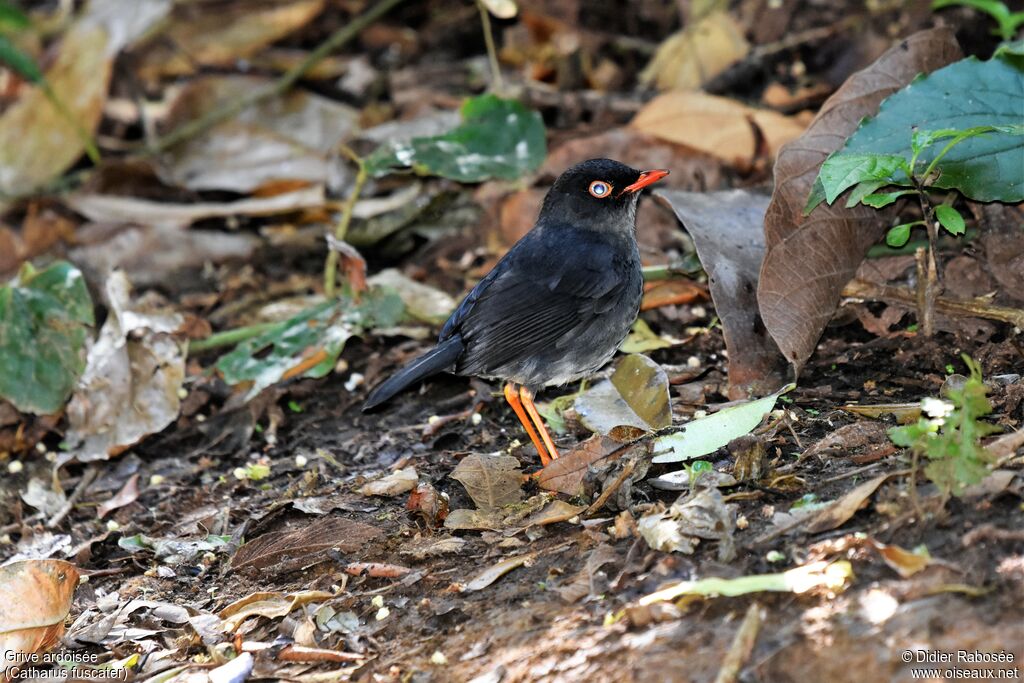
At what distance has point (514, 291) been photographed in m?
5.02

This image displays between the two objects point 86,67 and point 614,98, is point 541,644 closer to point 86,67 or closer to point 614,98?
point 614,98

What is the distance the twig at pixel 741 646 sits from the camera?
9.55ft

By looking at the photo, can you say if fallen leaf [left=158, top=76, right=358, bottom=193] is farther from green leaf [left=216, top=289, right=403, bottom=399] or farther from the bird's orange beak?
the bird's orange beak

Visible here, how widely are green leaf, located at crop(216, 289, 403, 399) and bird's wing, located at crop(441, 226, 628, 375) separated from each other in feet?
2.35

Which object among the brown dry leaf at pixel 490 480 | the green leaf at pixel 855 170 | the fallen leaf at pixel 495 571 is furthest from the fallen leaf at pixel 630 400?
the green leaf at pixel 855 170

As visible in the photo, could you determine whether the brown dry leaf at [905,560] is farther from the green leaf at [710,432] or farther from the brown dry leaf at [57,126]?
the brown dry leaf at [57,126]

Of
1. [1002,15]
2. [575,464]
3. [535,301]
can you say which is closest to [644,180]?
[535,301]

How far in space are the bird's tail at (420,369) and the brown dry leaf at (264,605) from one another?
97cm

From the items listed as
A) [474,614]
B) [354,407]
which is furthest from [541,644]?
[354,407]

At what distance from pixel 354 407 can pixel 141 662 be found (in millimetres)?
1970

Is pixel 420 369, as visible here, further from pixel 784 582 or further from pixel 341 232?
pixel 784 582

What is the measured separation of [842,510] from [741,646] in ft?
2.19

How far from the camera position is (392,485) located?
4570 mm

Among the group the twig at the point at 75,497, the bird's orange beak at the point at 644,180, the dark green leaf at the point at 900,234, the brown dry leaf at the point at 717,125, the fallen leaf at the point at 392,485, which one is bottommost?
the twig at the point at 75,497
